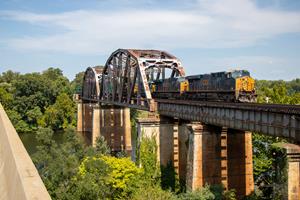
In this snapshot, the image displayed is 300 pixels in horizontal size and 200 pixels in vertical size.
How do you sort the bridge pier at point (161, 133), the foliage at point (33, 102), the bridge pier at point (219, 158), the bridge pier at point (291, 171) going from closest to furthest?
the bridge pier at point (291, 171)
the bridge pier at point (219, 158)
the bridge pier at point (161, 133)
the foliage at point (33, 102)

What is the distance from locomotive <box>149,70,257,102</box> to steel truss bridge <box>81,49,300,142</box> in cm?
383

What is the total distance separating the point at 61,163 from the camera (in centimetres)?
2725

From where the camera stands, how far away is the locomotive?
29250 mm

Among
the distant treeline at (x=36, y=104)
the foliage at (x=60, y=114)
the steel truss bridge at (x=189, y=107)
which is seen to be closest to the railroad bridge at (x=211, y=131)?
the steel truss bridge at (x=189, y=107)

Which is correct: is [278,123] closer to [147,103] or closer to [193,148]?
[193,148]

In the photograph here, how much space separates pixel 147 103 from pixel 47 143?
12.7 metres

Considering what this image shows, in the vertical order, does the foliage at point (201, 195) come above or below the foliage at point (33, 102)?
below

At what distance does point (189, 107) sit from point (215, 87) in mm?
6555

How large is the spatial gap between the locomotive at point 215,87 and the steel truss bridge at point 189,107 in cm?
383

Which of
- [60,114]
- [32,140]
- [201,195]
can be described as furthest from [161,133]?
[60,114]

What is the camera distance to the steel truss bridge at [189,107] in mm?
17141

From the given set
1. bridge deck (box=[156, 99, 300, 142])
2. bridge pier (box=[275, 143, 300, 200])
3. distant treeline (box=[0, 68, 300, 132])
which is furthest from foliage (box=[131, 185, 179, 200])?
distant treeline (box=[0, 68, 300, 132])

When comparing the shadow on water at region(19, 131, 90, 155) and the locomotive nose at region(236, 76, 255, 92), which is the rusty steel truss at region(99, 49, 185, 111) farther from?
the shadow on water at region(19, 131, 90, 155)

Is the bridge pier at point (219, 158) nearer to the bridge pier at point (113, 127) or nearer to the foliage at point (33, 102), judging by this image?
the bridge pier at point (113, 127)
